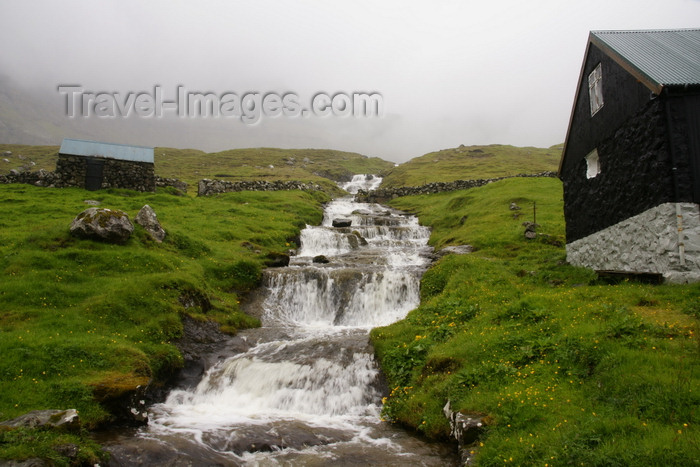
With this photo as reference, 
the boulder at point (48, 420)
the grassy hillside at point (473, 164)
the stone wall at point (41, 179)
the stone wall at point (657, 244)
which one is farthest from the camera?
the grassy hillside at point (473, 164)

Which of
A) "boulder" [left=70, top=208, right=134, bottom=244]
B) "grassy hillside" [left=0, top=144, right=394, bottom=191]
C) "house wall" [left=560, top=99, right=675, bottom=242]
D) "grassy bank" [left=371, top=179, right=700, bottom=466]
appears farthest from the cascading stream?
"grassy hillside" [left=0, top=144, right=394, bottom=191]

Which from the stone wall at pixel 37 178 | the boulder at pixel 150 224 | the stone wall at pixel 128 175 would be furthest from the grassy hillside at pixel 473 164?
the boulder at pixel 150 224

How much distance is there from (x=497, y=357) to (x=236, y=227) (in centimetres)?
2629

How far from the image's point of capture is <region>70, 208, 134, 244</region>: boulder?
21.4 metres

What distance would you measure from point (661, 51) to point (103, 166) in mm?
48253

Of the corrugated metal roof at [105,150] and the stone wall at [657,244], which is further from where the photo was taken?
the corrugated metal roof at [105,150]

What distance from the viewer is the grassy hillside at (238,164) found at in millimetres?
93625

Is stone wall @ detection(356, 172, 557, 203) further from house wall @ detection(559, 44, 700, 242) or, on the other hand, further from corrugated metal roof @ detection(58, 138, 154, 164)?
house wall @ detection(559, 44, 700, 242)

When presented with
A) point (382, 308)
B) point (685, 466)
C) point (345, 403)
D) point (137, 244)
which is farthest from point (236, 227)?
point (685, 466)

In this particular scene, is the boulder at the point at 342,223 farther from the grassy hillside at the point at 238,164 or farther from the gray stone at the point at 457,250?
the grassy hillside at the point at 238,164

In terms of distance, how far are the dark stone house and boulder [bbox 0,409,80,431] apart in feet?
62.1

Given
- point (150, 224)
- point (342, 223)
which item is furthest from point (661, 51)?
point (342, 223)

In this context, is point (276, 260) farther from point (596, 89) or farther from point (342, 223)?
point (596, 89)

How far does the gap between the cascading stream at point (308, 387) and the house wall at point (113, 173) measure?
28155mm
